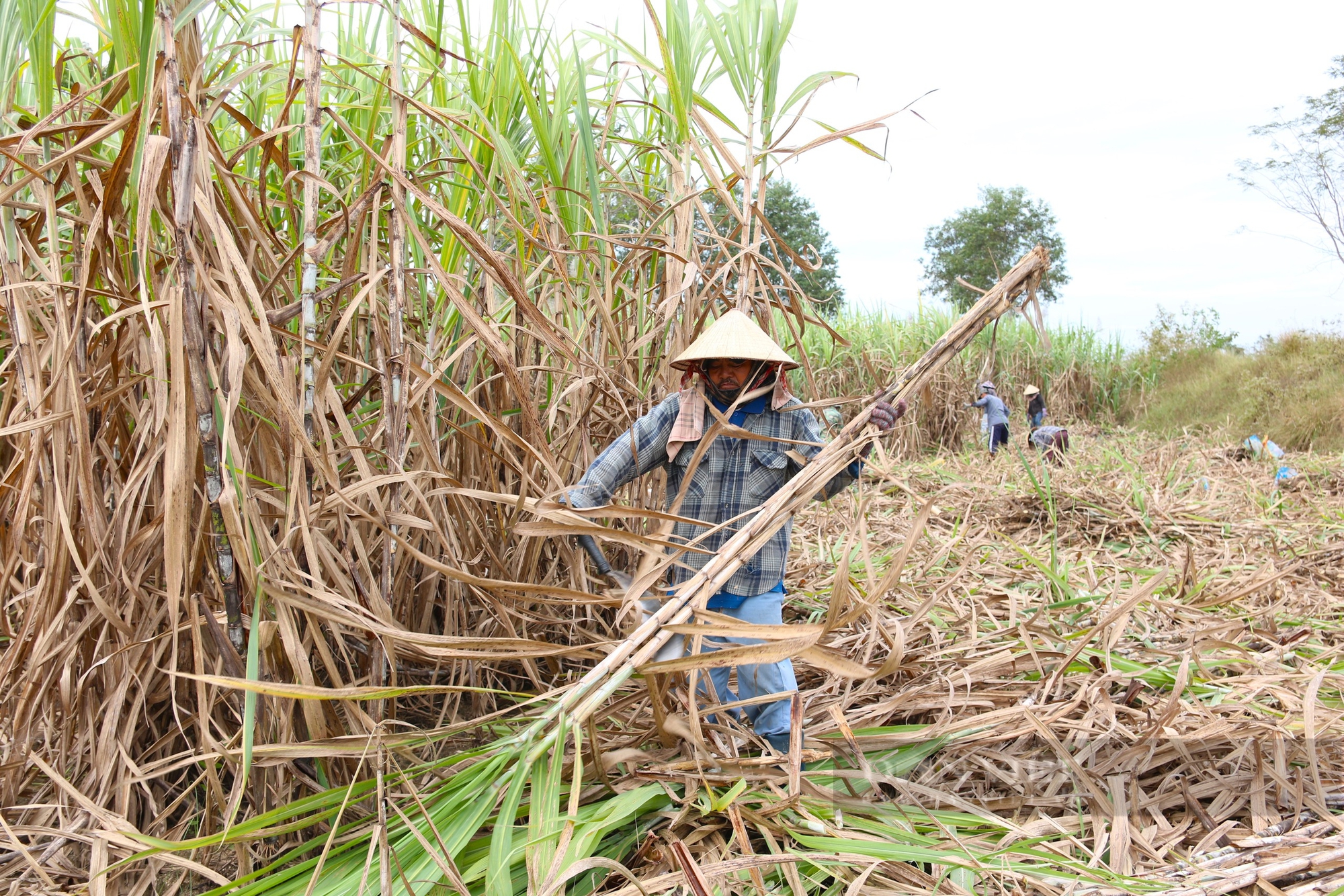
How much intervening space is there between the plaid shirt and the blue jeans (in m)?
0.05

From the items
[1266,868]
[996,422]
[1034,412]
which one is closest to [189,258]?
[1266,868]

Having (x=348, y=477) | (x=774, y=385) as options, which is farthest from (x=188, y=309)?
(x=774, y=385)

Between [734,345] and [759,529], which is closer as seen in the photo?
[759,529]

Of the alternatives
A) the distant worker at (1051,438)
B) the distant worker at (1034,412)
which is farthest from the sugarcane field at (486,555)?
the distant worker at (1034,412)

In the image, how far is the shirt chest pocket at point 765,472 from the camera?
2.11 m

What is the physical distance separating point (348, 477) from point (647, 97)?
4.82ft

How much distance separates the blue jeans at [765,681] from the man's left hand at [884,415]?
1.84 feet

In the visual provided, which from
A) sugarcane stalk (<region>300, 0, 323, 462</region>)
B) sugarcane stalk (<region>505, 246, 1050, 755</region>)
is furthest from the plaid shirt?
sugarcane stalk (<region>300, 0, 323, 462</region>)

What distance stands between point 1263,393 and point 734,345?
37.2 feet

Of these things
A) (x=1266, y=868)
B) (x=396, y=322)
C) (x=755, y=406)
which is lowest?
(x=1266, y=868)

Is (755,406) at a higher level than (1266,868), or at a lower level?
higher

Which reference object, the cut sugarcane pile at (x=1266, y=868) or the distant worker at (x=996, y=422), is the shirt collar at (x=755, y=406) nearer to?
the cut sugarcane pile at (x=1266, y=868)

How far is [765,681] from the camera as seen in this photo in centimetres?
200

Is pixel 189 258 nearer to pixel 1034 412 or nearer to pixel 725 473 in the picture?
pixel 725 473
